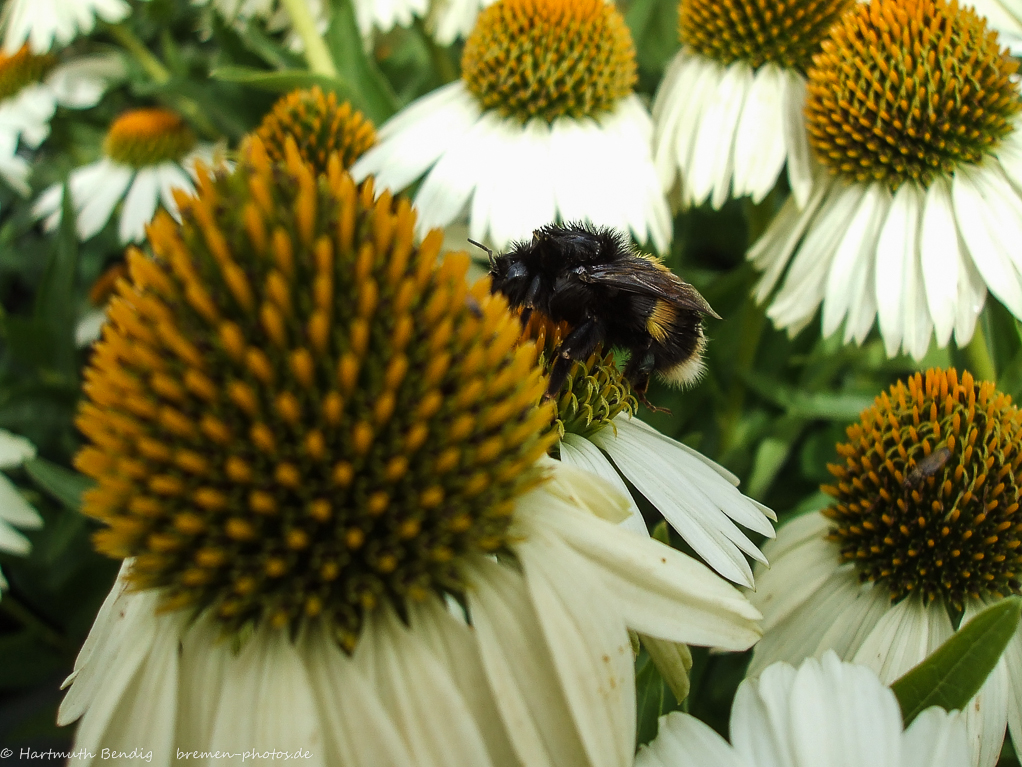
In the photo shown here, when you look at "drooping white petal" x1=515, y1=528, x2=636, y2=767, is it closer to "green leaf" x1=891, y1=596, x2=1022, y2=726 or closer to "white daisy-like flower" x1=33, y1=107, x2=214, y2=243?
"green leaf" x1=891, y1=596, x2=1022, y2=726

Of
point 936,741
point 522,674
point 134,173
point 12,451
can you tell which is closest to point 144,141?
point 134,173

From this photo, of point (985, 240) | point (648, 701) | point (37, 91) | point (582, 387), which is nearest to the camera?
point (648, 701)

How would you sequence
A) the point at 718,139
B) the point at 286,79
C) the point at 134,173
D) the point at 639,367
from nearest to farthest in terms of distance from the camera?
the point at 639,367, the point at 718,139, the point at 286,79, the point at 134,173

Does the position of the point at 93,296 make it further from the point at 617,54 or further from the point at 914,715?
the point at 914,715

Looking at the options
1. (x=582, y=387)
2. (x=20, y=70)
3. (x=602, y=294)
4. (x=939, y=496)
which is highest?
(x=20, y=70)

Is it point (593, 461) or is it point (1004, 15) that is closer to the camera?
point (593, 461)

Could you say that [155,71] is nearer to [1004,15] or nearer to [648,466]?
[648,466]

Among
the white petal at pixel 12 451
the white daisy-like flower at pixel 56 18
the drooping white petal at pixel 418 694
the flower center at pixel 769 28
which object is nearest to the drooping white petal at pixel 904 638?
the drooping white petal at pixel 418 694

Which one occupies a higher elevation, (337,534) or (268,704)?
(337,534)

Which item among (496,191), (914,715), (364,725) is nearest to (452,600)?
(364,725)
